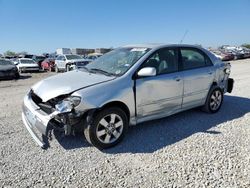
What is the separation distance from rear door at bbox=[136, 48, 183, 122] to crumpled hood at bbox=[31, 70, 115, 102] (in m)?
0.68

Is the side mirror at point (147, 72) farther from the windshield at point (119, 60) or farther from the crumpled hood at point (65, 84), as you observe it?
the crumpled hood at point (65, 84)

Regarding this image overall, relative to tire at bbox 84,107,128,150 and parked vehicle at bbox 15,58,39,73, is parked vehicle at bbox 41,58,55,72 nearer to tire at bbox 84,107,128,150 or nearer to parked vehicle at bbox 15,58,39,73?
parked vehicle at bbox 15,58,39,73

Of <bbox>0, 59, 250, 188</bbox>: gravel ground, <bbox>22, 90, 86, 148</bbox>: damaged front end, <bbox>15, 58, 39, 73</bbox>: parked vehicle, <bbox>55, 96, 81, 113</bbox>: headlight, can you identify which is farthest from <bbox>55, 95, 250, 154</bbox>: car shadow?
<bbox>15, 58, 39, 73</bbox>: parked vehicle

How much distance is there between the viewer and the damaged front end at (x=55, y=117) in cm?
358

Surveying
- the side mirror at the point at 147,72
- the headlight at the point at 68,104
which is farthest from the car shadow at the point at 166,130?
the side mirror at the point at 147,72

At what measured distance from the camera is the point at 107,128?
3.93 metres

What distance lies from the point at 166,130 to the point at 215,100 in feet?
5.98

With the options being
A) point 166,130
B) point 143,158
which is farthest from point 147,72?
point 143,158

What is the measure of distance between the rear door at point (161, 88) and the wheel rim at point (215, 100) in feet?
3.90

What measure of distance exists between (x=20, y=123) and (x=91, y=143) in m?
2.09

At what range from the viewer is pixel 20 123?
5.12 meters

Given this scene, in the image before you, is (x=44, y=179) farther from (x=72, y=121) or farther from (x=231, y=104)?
(x=231, y=104)

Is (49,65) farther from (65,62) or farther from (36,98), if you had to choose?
(36,98)

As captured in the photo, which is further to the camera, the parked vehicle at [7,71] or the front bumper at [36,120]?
the parked vehicle at [7,71]
